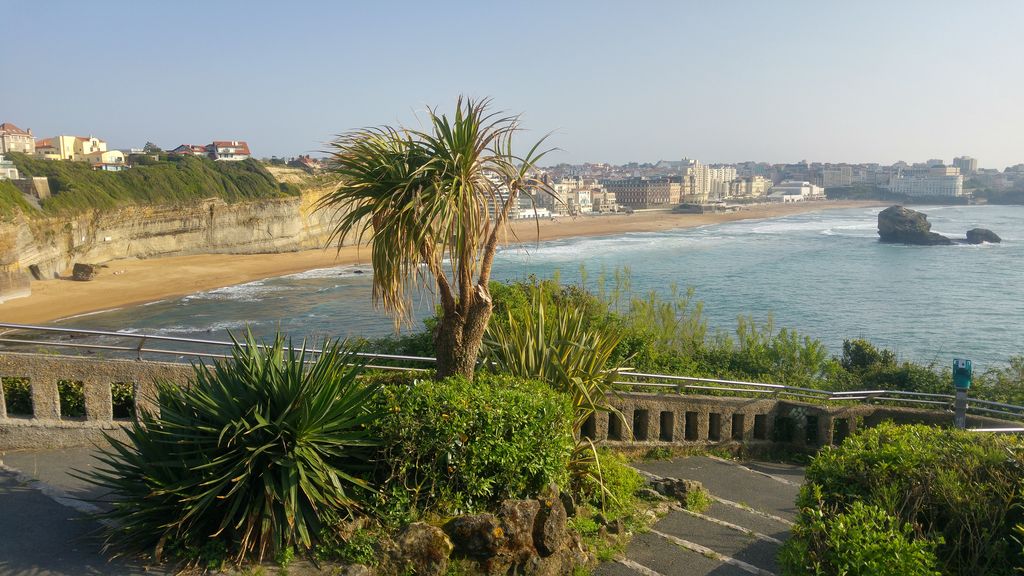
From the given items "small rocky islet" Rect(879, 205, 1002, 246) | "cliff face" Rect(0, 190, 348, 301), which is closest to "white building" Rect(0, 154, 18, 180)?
"cliff face" Rect(0, 190, 348, 301)

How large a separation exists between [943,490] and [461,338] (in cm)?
384

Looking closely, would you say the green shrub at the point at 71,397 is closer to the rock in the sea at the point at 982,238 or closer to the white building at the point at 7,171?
the white building at the point at 7,171

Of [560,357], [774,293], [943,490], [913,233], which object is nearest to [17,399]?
[560,357]

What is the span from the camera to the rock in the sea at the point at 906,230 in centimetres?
8225

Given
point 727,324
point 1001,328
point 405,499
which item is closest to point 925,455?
point 405,499

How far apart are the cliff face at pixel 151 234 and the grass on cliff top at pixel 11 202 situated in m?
0.63

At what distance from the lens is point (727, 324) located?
3697 centimetres

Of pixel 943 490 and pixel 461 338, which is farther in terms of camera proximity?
pixel 461 338

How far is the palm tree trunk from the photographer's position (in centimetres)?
678

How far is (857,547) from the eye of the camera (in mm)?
4246

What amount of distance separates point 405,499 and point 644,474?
4290 millimetres

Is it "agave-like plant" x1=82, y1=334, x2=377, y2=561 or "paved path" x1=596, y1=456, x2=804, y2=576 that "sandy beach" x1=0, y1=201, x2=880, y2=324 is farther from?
"agave-like plant" x1=82, y1=334, x2=377, y2=561

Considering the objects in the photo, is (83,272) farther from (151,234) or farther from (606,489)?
(606,489)

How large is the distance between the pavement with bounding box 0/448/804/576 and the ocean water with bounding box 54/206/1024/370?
737cm
